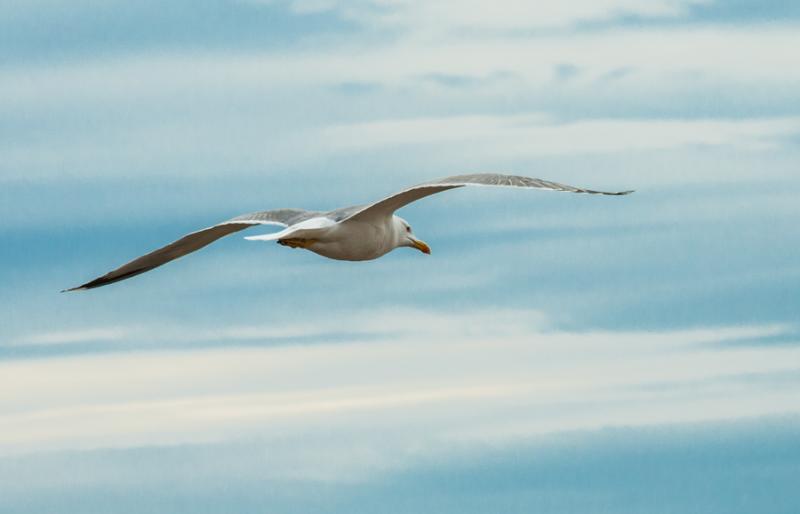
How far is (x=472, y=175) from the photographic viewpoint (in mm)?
19656

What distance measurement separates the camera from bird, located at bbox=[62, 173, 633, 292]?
1944 centimetres

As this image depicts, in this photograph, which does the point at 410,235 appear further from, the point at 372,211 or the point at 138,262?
A: the point at 138,262

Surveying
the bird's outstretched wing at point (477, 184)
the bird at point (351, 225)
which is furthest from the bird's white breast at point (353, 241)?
the bird's outstretched wing at point (477, 184)

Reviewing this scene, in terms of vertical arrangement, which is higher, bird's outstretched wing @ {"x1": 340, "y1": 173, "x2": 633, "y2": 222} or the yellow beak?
bird's outstretched wing @ {"x1": 340, "y1": 173, "x2": 633, "y2": 222}

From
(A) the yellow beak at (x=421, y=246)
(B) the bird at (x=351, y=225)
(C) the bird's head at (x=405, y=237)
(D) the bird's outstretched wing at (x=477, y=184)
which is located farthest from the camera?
(A) the yellow beak at (x=421, y=246)

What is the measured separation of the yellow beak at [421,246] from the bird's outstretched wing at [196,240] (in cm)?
243

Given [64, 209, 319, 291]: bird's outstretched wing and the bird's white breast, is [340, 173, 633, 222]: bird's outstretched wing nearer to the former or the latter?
the bird's white breast

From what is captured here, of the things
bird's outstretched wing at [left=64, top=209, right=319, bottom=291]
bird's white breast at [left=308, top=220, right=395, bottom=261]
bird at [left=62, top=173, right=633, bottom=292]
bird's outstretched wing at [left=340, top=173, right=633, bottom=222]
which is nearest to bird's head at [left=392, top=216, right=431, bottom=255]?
bird at [left=62, top=173, right=633, bottom=292]

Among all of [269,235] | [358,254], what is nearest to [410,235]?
[358,254]

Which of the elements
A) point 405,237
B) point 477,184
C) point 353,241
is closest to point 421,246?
point 405,237

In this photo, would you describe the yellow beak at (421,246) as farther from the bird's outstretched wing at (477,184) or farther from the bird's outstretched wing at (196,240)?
the bird's outstretched wing at (477,184)

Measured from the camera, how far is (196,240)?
2353 centimetres

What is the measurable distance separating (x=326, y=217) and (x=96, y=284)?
4942 millimetres

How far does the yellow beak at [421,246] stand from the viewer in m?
24.1
